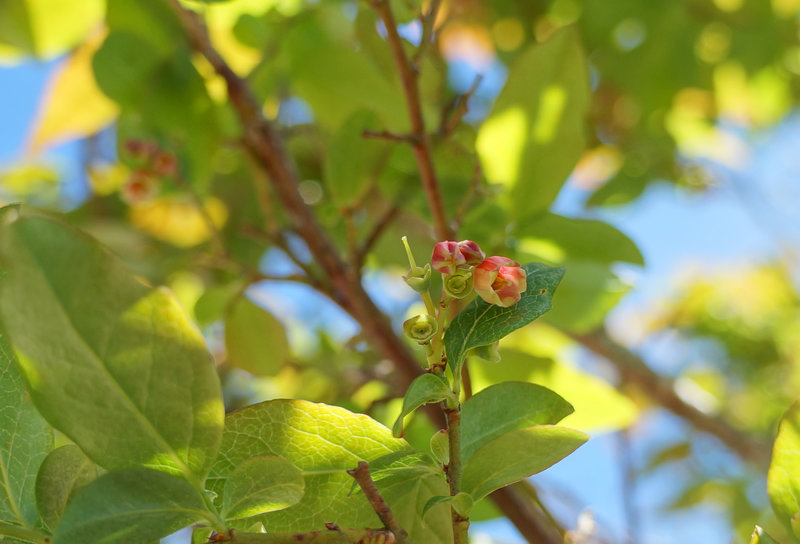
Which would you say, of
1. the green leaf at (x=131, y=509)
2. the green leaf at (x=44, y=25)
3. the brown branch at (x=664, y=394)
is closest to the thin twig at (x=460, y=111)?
→ the green leaf at (x=131, y=509)

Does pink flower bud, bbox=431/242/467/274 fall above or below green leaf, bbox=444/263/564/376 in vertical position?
above

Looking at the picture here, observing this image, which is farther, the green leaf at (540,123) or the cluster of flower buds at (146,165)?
the cluster of flower buds at (146,165)

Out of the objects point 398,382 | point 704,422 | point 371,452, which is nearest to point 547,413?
point 371,452

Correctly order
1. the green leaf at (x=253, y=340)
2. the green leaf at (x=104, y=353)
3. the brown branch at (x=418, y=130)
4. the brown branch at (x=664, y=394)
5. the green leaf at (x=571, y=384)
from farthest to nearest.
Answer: the brown branch at (x=664, y=394) → the green leaf at (x=253, y=340) → the green leaf at (x=571, y=384) → the brown branch at (x=418, y=130) → the green leaf at (x=104, y=353)

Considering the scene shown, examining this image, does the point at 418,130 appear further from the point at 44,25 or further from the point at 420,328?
the point at 44,25

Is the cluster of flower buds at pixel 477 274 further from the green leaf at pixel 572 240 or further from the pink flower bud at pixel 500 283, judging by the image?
the green leaf at pixel 572 240

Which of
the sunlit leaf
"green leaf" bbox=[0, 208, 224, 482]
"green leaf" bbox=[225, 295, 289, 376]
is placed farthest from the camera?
Result: the sunlit leaf

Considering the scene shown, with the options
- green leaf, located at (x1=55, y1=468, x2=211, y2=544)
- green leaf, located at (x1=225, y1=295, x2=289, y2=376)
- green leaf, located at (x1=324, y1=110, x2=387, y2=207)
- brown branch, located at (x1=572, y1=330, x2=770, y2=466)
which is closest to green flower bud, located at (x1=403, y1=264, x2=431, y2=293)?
green leaf, located at (x1=55, y1=468, x2=211, y2=544)

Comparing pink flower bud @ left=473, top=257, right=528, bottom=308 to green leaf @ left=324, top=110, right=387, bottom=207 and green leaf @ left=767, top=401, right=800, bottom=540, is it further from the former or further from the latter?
green leaf @ left=324, top=110, right=387, bottom=207
